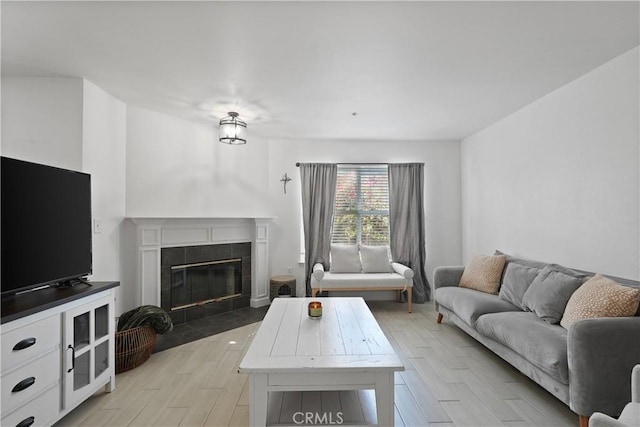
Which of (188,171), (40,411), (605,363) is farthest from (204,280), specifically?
(605,363)

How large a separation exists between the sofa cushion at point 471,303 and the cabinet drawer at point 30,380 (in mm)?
3106

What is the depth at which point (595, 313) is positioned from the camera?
201 cm

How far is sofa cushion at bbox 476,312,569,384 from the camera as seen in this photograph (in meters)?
1.91

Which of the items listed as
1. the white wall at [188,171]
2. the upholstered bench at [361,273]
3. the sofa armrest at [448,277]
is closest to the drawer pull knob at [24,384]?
the white wall at [188,171]

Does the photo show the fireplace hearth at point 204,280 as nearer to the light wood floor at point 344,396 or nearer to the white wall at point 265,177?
the white wall at point 265,177

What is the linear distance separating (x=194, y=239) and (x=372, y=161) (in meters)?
2.85

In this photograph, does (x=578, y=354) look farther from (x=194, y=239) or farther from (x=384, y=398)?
(x=194, y=239)

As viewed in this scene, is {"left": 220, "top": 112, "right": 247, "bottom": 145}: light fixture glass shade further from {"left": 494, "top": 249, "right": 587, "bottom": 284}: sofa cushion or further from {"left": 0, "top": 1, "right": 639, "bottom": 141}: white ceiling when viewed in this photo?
{"left": 494, "top": 249, "right": 587, "bottom": 284}: sofa cushion

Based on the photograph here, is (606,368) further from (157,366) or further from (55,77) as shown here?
(55,77)

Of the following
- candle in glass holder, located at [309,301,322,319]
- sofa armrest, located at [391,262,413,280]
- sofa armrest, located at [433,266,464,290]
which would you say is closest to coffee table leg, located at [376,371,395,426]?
candle in glass holder, located at [309,301,322,319]

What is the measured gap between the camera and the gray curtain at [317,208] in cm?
474

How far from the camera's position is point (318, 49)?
88.4 inches

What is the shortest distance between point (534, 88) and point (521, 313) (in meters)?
2.05

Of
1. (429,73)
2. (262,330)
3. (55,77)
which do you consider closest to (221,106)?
(55,77)
